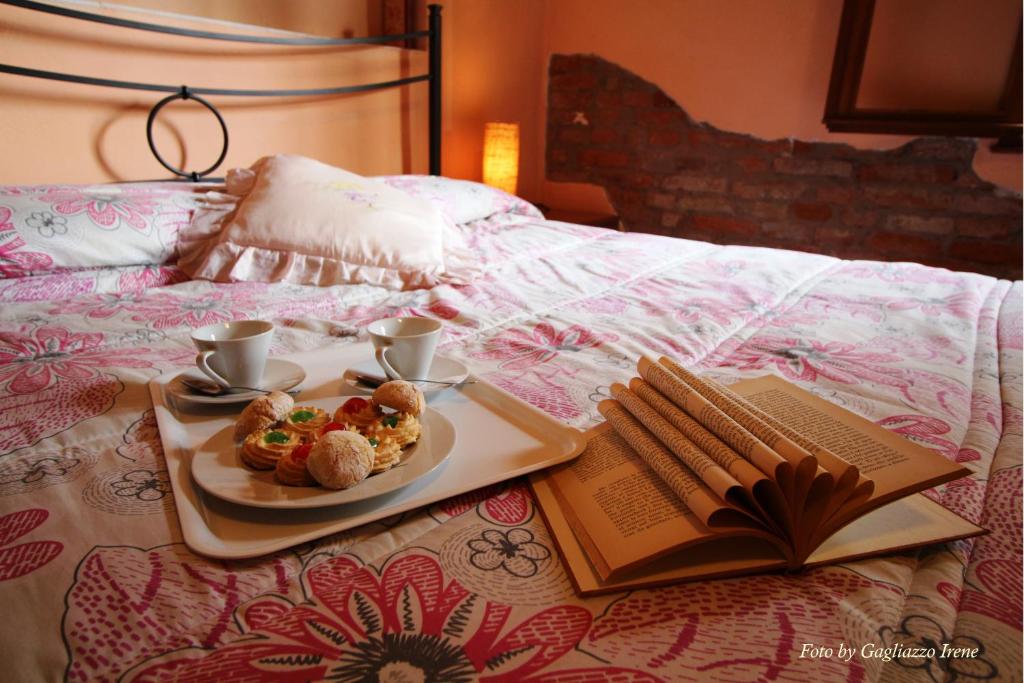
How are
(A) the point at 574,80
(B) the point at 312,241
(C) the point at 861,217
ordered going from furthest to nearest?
1. (A) the point at 574,80
2. (C) the point at 861,217
3. (B) the point at 312,241

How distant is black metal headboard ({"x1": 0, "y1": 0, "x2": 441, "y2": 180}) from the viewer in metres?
1.55

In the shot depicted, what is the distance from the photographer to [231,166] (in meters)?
2.04

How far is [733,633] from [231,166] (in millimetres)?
2085

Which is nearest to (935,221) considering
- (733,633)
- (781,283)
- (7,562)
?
(781,283)

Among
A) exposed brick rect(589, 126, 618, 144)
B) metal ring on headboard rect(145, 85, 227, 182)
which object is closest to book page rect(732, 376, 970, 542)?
metal ring on headboard rect(145, 85, 227, 182)

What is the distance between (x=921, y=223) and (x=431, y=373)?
8.61 feet

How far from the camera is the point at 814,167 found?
2738 mm

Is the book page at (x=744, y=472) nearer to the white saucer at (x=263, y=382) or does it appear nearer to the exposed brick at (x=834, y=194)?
the white saucer at (x=263, y=382)

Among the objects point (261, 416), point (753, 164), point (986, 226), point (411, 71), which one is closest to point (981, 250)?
point (986, 226)

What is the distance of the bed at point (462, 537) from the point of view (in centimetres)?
41

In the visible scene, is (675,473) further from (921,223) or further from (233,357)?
(921,223)

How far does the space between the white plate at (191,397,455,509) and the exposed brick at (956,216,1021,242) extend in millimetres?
2737

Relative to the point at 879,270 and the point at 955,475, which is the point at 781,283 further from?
the point at 955,475

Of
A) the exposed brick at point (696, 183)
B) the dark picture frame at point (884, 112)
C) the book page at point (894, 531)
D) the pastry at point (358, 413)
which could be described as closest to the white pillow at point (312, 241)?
the pastry at point (358, 413)
